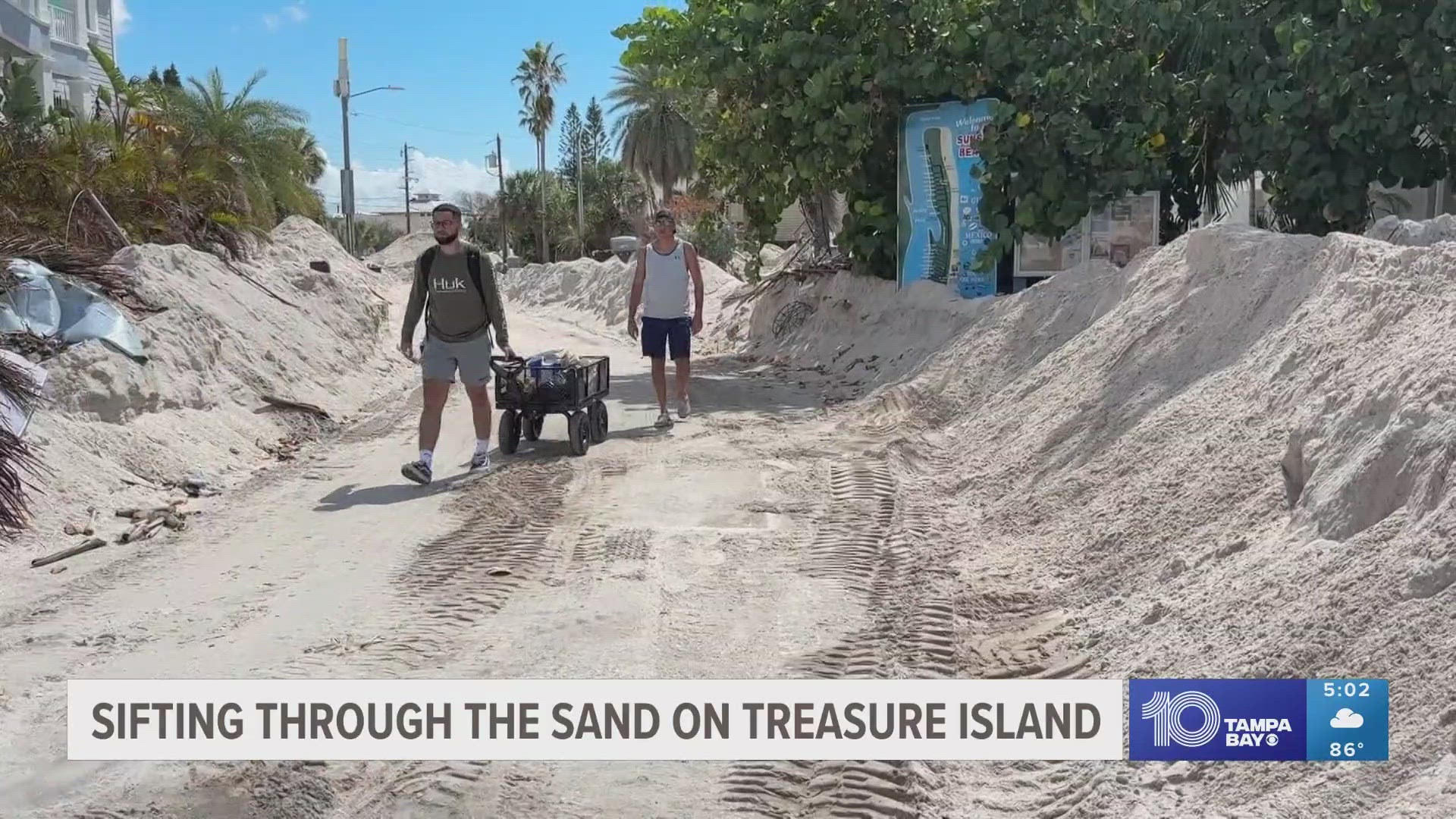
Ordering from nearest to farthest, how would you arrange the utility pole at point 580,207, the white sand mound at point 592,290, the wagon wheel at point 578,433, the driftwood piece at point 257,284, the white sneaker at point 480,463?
the white sneaker at point 480,463 < the wagon wheel at point 578,433 < the driftwood piece at point 257,284 < the white sand mound at point 592,290 < the utility pole at point 580,207

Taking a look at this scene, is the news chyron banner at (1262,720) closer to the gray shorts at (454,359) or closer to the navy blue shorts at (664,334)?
the gray shorts at (454,359)

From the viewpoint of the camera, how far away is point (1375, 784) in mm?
3211

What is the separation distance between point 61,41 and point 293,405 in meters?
21.3

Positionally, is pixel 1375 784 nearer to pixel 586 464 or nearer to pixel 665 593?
pixel 665 593

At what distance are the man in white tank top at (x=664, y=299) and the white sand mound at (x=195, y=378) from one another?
317cm

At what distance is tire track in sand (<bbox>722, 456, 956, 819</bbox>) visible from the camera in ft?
12.7

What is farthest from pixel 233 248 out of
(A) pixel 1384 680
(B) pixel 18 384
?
(A) pixel 1384 680

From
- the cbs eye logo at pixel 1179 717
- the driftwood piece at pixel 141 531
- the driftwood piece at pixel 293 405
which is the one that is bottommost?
the cbs eye logo at pixel 1179 717

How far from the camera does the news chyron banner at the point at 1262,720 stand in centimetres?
341

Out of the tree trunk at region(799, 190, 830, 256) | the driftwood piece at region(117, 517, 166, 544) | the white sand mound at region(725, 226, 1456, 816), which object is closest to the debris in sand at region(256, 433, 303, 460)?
the driftwood piece at region(117, 517, 166, 544)

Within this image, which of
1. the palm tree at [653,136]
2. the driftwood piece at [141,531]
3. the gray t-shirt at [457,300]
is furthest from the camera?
the palm tree at [653,136]

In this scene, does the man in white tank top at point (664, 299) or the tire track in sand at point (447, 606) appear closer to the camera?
the tire track in sand at point (447, 606)

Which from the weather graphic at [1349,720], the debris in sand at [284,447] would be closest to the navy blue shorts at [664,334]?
the debris in sand at [284,447]

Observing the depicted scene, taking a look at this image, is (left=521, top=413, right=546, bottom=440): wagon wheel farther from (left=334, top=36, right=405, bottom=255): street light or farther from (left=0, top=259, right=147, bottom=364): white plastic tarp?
(left=334, top=36, right=405, bottom=255): street light
